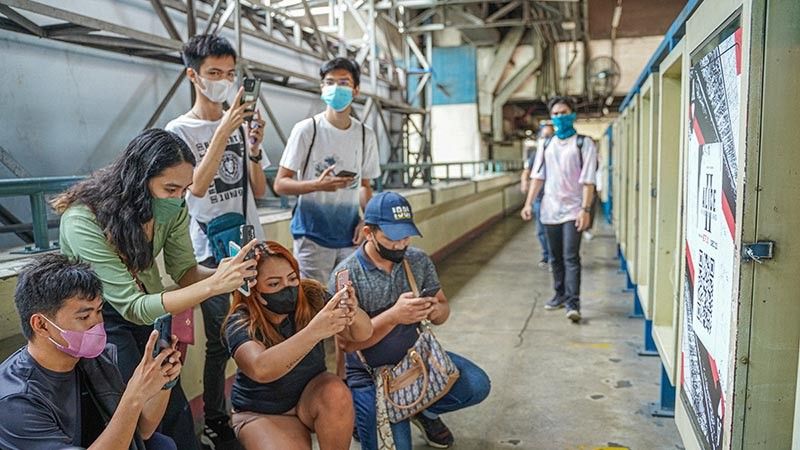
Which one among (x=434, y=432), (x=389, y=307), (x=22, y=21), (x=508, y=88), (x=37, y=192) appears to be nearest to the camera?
(x=37, y=192)

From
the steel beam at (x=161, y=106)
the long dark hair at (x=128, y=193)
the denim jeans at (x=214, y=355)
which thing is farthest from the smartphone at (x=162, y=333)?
the steel beam at (x=161, y=106)

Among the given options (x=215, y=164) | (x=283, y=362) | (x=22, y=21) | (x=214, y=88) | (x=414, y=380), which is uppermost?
(x=22, y=21)

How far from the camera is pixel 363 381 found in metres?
2.55

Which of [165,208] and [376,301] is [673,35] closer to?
[376,301]

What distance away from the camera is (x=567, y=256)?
15.5ft

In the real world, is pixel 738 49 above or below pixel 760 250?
above

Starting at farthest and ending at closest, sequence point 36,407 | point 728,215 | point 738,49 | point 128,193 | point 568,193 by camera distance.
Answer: point 568,193
point 128,193
point 728,215
point 738,49
point 36,407

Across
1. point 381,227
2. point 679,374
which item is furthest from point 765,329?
point 381,227

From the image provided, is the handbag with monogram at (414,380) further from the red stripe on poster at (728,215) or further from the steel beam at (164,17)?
the steel beam at (164,17)

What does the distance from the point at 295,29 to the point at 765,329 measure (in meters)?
5.99

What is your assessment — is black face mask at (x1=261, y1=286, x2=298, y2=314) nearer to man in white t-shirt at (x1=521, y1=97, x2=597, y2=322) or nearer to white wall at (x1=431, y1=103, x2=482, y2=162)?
man in white t-shirt at (x1=521, y1=97, x2=597, y2=322)

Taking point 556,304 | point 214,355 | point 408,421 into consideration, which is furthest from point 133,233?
point 556,304

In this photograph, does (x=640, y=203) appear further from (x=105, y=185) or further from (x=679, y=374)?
(x=105, y=185)

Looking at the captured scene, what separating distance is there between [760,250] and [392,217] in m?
1.34
